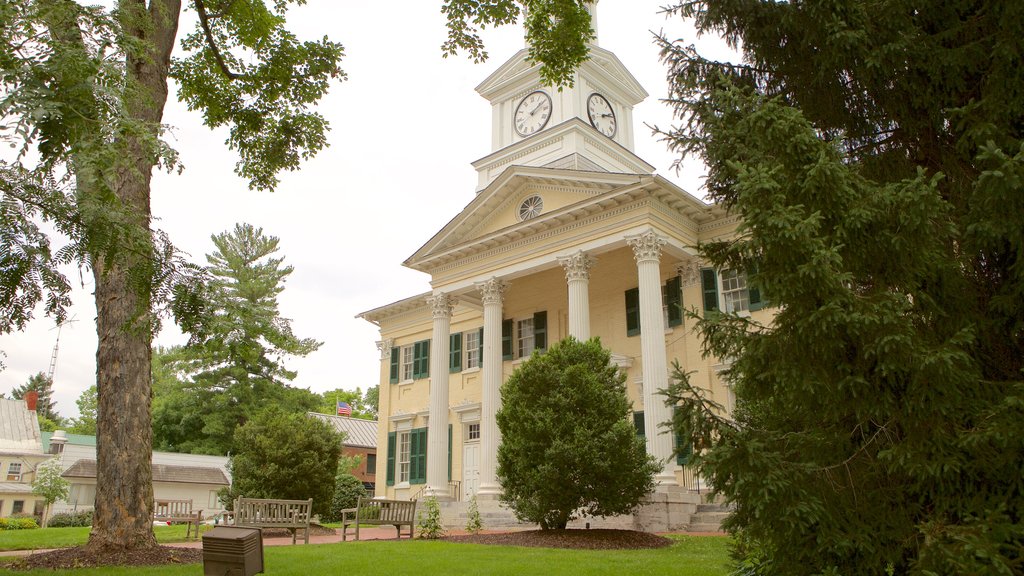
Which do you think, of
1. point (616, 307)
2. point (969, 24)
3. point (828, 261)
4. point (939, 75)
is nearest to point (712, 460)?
point (828, 261)

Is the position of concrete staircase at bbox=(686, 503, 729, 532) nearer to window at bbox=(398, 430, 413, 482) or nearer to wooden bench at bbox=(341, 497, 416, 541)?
wooden bench at bbox=(341, 497, 416, 541)

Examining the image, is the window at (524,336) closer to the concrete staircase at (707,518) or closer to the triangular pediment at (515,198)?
the triangular pediment at (515,198)

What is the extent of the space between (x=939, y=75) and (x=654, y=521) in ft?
42.2

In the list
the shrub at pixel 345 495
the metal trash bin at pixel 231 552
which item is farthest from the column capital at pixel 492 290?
the metal trash bin at pixel 231 552

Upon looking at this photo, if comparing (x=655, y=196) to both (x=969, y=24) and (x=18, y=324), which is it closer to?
(x=969, y=24)

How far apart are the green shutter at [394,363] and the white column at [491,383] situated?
7469mm

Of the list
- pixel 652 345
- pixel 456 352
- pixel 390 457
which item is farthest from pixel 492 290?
pixel 390 457

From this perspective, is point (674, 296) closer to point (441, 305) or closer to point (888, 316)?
point (441, 305)

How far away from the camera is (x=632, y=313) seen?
2209 cm

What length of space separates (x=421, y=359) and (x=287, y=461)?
969 centimetres

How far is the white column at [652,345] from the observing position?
17844mm

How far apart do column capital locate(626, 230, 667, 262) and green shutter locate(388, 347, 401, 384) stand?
13341mm

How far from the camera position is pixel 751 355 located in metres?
5.23

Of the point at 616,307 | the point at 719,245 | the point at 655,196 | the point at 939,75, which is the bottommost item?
the point at 719,245
